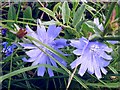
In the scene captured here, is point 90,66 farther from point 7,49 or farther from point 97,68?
point 7,49

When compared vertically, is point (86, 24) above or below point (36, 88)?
above

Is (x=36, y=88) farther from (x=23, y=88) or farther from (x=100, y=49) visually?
(x=100, y=49)

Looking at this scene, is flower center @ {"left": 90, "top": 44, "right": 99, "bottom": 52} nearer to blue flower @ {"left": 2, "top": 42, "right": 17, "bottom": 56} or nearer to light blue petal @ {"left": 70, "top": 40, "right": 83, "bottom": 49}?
light blue petal @ {"left": 70, "top": 40, "right": 83, "bottom": 49}

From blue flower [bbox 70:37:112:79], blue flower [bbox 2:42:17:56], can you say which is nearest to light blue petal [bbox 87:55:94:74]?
blue flower [bbox 70:37:112:79]

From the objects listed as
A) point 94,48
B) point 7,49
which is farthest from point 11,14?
point 94,48

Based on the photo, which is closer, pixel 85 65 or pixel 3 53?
pixel 85 65

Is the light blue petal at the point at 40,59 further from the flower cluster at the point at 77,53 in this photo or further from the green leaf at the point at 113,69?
the green leaf at the point at 113,69

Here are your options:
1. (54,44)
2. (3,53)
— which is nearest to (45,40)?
(54,44)

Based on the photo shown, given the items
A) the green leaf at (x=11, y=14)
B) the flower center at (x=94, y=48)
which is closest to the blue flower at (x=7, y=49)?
the green leaf at (x=11, y=14)
